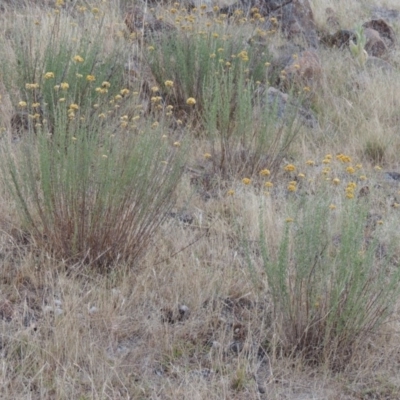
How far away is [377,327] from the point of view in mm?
2967

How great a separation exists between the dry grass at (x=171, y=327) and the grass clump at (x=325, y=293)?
0.06m

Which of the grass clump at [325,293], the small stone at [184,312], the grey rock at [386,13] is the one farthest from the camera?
the grey rock at [386,13]

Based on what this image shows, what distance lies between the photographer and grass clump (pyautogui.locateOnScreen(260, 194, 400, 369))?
285cm

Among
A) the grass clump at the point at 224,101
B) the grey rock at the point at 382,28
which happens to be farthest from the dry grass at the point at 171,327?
the grey rock at the point at 382,28

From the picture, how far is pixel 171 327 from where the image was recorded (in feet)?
10.1

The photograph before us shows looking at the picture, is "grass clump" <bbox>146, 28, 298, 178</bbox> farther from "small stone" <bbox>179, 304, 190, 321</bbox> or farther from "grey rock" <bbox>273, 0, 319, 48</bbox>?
"grey rock" <bbox>273, 0, 319, 48</bbox>

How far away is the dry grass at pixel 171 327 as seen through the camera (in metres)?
2.71

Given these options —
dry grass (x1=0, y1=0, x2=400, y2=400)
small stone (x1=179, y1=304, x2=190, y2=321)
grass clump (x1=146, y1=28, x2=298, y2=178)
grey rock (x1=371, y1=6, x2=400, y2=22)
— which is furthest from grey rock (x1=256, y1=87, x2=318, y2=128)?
grey rock (x1=371, y1=6, x2=400, y2=22)

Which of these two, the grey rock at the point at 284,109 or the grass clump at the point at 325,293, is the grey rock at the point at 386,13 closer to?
the grey rock at the point at 284,109

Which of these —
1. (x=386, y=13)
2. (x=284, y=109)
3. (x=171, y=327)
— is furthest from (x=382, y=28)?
(x=171, y=327)

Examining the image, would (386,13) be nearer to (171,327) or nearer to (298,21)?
(298,21)

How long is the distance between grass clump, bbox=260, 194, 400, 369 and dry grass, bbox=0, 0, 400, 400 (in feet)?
0.21

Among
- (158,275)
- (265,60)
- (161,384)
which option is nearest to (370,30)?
(265,60)

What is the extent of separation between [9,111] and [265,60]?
2.53m
